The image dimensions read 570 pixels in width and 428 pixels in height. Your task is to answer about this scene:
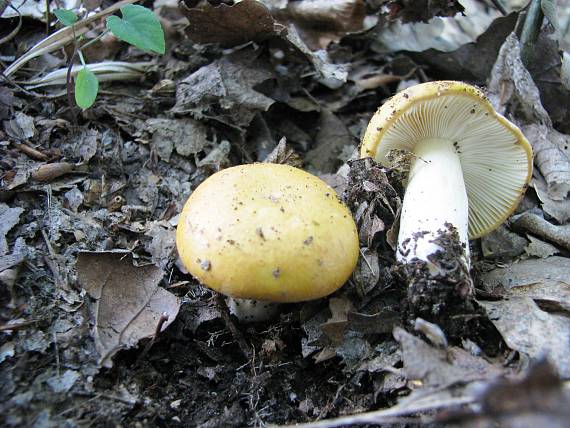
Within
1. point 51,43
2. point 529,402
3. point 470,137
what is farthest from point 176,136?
point 529,402

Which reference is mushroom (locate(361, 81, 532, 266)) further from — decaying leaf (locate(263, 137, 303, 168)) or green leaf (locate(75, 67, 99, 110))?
green leaf (locate(75, 67, 99, 110))

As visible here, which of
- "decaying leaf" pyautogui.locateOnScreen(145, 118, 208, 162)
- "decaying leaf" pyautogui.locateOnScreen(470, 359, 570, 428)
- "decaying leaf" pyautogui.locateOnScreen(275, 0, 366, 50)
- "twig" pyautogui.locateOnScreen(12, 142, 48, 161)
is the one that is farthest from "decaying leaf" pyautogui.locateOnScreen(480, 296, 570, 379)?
"twig" pyautogui.locateOnScreen(12, 142, 48, 161)

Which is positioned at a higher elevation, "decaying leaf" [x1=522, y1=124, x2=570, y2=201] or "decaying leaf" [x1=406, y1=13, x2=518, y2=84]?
"decaying leaf" [x1=406, y1=13, x2=518, y2=84]

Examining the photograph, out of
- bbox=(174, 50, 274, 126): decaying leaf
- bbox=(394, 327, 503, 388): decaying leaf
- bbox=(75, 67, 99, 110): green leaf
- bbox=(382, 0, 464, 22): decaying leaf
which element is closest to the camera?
bbox=(394, 327, 503, 388): decaying leaf

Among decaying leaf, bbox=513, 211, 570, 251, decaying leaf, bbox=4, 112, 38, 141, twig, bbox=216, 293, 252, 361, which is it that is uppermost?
decaying leaf, bbox=4, 112, 38, 141

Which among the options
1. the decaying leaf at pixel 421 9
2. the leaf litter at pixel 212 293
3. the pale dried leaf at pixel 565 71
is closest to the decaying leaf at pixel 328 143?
the leaf litter at pixel 212 293

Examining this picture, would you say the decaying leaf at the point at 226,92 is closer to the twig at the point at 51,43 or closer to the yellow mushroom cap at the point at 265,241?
the twig at the point at 51,43
